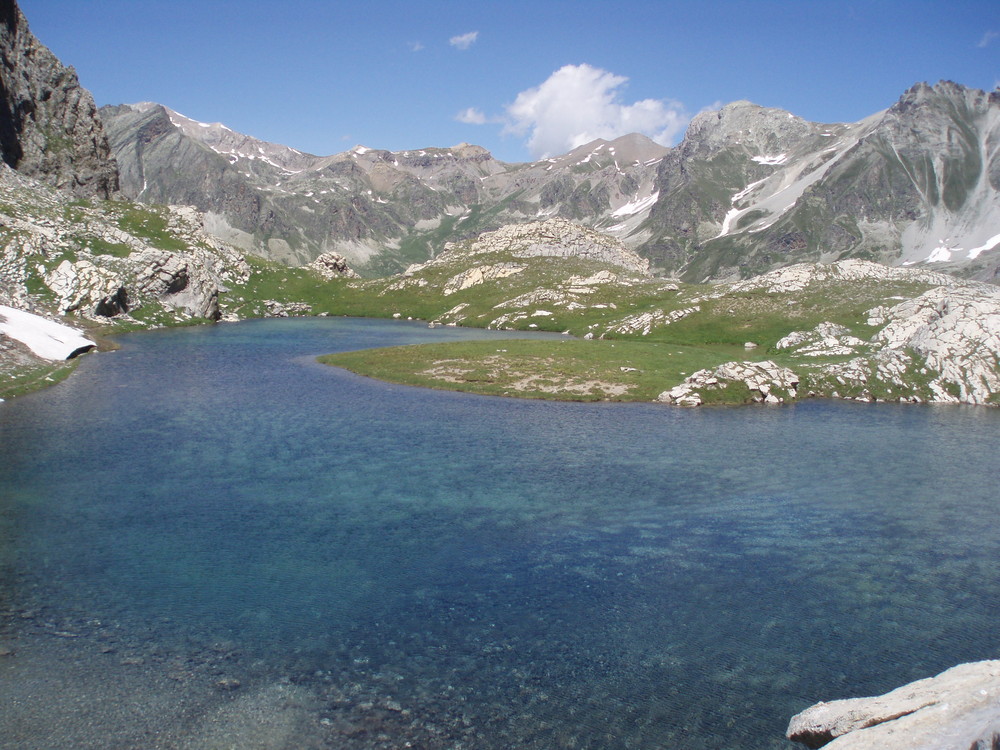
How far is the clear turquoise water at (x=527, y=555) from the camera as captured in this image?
19.4 m

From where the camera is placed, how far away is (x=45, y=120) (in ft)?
504

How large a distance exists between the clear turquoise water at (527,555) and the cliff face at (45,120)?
409 feet

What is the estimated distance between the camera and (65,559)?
25750 mm

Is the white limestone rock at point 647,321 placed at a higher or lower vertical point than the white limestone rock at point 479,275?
lower

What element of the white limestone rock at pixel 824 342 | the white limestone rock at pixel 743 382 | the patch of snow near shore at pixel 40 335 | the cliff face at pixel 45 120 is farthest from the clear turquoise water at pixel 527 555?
the cliff face at pixel 45 120

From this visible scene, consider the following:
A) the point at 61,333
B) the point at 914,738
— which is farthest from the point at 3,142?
the point at 914,738

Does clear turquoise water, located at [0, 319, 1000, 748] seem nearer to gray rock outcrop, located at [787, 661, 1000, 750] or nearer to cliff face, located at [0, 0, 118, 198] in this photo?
gray rock outcrop, located at [787, 661, 1000, 750]

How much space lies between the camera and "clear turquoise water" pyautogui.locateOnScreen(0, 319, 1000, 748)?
19375mm

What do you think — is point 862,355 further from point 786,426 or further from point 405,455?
point 405,455

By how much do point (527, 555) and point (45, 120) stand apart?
Answer: 179 metres

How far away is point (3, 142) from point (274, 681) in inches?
6496

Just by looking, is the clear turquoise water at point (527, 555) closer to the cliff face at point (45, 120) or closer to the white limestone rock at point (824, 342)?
the white limestone rock at point (824, 342)

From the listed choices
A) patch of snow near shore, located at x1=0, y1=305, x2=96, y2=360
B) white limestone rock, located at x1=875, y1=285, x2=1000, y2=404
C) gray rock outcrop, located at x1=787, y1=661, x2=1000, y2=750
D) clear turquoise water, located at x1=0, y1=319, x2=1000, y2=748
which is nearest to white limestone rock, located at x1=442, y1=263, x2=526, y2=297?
patch of snow near shore, located at x1=0, y1=305, x2=96, y2=360

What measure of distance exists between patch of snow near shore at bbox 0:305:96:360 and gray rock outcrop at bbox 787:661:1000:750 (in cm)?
7491
